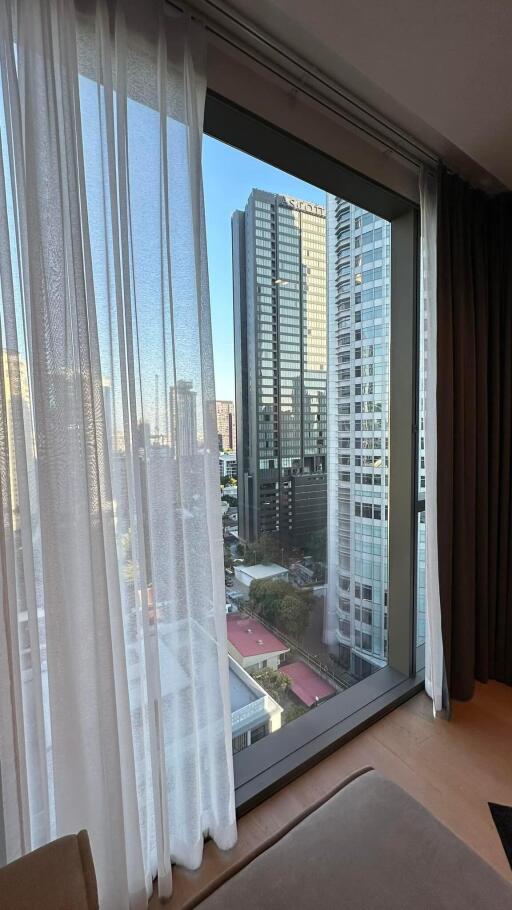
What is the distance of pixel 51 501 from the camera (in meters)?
0.79

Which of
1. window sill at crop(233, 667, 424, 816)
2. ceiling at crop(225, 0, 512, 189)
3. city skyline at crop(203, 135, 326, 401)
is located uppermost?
ceiling at crop(225, 0, 512, 189)

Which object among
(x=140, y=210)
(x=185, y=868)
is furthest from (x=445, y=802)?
(x=140, y=210)

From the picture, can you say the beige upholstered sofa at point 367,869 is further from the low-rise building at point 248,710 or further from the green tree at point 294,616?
the green tree at point 294,616

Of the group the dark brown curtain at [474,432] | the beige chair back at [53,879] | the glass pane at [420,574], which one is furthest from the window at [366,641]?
the beige chair back at [53,879]

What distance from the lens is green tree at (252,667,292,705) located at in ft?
5.10

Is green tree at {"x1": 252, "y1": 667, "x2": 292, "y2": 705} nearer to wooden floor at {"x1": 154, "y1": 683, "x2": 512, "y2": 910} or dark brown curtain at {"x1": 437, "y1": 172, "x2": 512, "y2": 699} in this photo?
wooden floor at {"x1": 154, "y1": 683, "x2": 512, "y2": 910}

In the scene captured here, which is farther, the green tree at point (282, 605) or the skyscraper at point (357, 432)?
the skyscraper at point (357, 432)

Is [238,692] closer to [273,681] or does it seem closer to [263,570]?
[273,681]

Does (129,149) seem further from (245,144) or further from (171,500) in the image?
(171,500)

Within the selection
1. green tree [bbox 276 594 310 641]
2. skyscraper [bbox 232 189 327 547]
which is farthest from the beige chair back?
green tree [bbox 276 594 310 641]

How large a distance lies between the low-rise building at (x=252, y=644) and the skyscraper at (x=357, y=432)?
13.9 inches

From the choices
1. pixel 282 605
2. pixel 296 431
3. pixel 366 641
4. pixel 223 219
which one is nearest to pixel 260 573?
pixel 282 605

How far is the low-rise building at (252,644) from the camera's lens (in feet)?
4.78

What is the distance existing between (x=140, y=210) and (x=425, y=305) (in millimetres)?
1268
